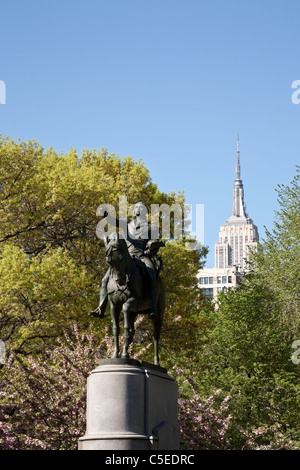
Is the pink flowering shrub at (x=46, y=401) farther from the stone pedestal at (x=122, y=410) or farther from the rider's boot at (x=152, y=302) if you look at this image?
the stone pedestal at (x=122, y=410)

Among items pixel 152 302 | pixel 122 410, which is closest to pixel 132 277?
pixel 152 302

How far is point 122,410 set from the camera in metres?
14.2

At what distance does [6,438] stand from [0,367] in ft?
15.0

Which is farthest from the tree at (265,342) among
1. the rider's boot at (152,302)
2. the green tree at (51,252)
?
the rider's boot at (152,302)

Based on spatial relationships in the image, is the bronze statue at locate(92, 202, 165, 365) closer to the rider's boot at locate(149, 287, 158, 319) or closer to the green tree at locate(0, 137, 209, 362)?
the rider's boot at locate(149, 287, 158, 319)

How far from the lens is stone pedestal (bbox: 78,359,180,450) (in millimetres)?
13945

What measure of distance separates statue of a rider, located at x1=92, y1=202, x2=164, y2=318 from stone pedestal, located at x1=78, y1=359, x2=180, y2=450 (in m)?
1.63

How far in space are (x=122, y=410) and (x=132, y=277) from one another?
9.19ft

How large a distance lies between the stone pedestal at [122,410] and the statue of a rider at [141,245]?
1631mm

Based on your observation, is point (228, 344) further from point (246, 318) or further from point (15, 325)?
point (15, 325)

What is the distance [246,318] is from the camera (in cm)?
3750

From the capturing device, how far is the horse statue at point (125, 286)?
48.2 ft

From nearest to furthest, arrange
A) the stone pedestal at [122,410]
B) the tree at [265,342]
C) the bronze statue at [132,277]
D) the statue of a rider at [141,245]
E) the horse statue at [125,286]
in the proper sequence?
the stone pedestal at [122,410] → the horse statue at [125,286] → the bronze statue at [132,277] → the statue of a rider at [141,245] → the tree at [265,342]

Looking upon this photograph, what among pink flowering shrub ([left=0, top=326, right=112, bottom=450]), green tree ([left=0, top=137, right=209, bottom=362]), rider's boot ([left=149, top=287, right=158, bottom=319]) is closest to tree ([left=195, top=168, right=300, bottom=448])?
green tree ([left=0, top=137, right=209, bottom=362])
